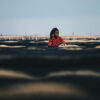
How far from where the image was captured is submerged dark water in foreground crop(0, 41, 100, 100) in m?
1.15

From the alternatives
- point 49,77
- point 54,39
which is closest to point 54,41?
point 54,39

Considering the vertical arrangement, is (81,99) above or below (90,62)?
below

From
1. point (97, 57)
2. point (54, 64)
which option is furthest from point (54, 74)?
point (97, 57)

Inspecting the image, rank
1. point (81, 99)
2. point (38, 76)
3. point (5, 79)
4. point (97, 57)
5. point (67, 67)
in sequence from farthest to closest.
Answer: point (97, 57), point (67, 67), point (38, 76), point (5, 79), point (81, 99)

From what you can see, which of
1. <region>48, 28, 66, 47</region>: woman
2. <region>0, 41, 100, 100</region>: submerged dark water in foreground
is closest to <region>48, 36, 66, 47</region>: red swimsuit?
<region>48, 28, 66, 47</region>: woman

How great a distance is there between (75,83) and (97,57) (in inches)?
21.6

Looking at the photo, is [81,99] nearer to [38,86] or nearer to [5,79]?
[38,86]

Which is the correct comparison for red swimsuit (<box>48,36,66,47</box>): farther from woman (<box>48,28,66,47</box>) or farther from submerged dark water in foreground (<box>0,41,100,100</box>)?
submerged dark water in foreground (<box>0,41,100,100</box>)

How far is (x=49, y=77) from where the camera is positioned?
4.32 ft

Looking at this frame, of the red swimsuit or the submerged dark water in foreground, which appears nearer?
the submerged dark water in foreground

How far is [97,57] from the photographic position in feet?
5.66

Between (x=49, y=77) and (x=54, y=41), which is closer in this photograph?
(x=49, y=77)

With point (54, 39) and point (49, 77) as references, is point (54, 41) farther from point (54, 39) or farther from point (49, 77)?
point (49, 77)

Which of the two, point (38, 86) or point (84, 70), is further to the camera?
point (84, 70)
